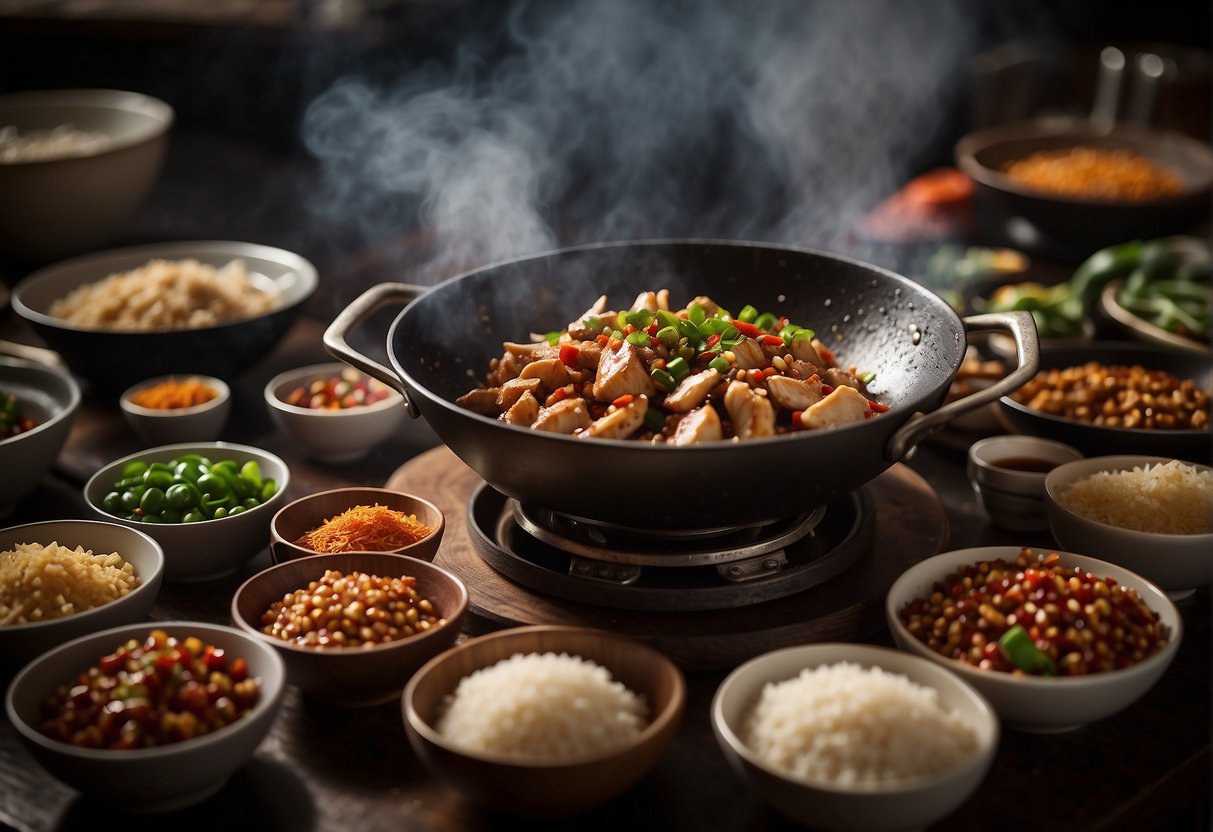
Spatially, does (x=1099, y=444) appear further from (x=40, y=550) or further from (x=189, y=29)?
(x=189, y=29)

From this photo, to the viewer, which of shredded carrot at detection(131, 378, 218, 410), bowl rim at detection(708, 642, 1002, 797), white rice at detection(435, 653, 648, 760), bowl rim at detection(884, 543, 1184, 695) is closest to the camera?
bowl rim at detection(708, 642, 1002, 797)

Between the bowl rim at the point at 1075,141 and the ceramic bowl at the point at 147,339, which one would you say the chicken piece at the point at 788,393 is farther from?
the bowl rim at the point at 1075,141

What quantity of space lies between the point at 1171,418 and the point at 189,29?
4.61 m

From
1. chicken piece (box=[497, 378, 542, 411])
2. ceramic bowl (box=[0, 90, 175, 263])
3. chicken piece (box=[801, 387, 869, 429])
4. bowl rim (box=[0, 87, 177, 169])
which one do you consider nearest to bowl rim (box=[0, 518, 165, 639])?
chicken piece (box=[497, 378, 542, 411])

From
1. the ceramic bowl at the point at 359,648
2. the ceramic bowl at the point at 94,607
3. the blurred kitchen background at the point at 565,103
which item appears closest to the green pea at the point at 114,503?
the ceramic bowl at the point at 94,607

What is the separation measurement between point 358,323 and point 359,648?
80cm

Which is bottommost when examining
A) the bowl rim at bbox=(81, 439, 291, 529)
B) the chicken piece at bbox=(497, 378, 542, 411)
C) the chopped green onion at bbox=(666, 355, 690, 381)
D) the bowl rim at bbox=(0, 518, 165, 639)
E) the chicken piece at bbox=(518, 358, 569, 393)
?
the bowl rim at bbox=(81, 439, 291, 529)

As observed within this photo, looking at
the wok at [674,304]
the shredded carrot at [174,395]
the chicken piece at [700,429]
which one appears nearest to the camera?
the wok at [674,304]

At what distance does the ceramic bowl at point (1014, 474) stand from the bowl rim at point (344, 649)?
1230 millimetres

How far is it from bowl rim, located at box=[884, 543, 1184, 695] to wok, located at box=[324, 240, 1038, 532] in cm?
22

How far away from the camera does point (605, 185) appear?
5.87 m

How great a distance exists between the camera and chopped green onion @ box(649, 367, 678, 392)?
2.21 m

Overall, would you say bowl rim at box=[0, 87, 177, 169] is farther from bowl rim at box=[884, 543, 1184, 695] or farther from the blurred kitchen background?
bowl rim at box=[884, 543, 1184, 695]

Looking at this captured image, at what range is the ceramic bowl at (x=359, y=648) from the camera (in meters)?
1.88
